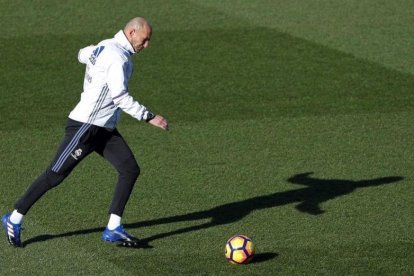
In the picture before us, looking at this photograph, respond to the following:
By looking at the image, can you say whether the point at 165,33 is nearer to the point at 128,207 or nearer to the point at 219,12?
the point at 219,12

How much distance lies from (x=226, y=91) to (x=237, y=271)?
7.24 meters

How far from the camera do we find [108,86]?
1109 cm

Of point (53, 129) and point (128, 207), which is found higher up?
point (53, 129)

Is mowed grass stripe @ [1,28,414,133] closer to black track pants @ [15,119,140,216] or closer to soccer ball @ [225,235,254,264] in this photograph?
black track pants @ [15,119,140,216]

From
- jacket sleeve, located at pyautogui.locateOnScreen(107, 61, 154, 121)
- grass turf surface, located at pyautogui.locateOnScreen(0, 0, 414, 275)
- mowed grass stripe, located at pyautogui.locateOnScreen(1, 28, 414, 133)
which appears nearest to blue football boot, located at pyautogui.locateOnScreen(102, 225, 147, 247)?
grass turf surface, located at pyautogui.locateOnScreen(0, 0, 414, 275)

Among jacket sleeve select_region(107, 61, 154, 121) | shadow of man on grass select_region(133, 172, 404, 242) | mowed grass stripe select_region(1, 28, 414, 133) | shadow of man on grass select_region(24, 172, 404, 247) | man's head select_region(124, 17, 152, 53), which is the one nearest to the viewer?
jacket sleeve select_region(107, 61, 154, 121)

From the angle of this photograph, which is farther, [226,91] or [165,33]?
[165,33]

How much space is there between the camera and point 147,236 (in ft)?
39.1

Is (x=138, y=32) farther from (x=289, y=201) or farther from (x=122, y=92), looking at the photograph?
(x=289, y=201)

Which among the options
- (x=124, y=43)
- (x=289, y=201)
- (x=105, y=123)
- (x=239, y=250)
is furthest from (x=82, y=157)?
(x=289, y=201)

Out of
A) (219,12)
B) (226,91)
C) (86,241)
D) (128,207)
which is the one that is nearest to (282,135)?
(226,91)

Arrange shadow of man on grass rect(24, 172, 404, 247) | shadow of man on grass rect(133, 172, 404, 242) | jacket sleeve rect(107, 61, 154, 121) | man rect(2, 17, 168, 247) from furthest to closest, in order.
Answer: shadow of man on grass rect(133, 172, 404, 242) → shadow of man on grass rect(24, 172, 404, 247) → man rect(2, 17, 168, 247) → jacket sleeve rect(107, 61, 154, 121)

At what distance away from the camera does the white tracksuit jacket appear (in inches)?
430

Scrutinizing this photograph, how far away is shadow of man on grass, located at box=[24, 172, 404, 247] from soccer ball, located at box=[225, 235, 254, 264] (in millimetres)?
1082
